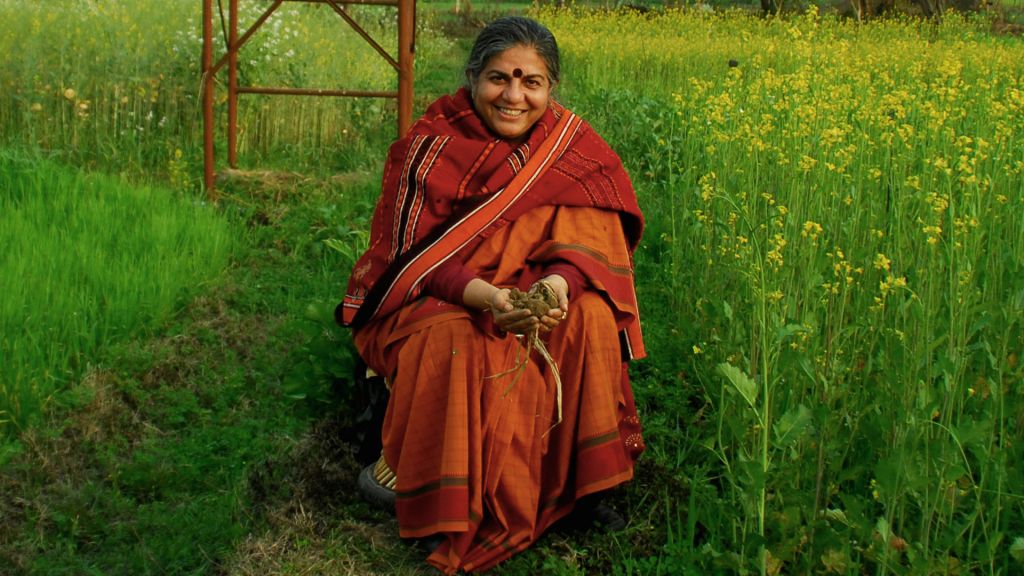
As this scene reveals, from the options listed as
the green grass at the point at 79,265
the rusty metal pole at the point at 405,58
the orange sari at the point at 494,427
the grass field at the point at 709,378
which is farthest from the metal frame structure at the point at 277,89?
the orange sari at the point at 494,427

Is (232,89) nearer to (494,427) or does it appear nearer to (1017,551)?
(494,427)

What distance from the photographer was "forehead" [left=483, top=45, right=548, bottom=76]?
3.28 m

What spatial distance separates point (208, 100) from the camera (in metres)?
6.40

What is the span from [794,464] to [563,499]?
24.6 inches

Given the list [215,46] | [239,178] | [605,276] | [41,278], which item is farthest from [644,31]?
[605,276]

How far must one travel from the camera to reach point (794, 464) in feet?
9.64

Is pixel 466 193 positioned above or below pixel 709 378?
above

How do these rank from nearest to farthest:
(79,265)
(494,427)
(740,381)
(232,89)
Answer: (740,381) → (494,427) → (79,265) → (232,89)

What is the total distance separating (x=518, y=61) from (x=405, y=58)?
322 cm

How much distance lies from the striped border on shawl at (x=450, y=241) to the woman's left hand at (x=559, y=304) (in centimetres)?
27

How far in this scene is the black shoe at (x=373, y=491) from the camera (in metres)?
3.37

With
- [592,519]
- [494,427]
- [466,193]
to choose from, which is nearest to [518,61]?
[466,193]

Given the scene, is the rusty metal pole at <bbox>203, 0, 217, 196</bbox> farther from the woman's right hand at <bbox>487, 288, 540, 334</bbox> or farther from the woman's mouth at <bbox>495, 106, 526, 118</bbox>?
the woman's right hand at <bbox>487, 288, 540, 334</bbox>

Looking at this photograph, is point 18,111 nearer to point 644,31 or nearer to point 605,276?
point 605,276
